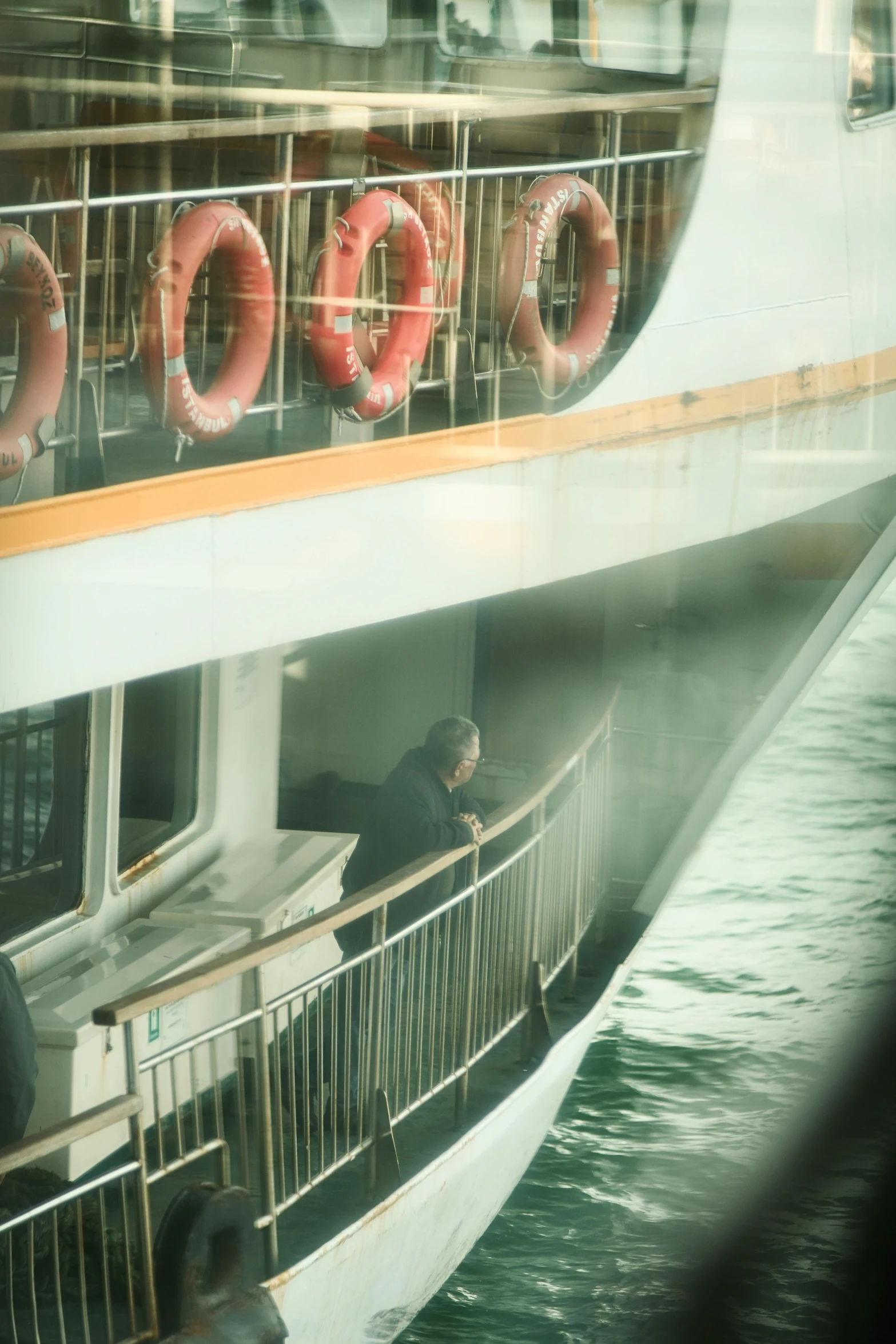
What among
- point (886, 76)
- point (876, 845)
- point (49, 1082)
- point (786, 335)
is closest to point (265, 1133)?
point (49, 1082)

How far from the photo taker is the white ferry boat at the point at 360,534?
227 cm

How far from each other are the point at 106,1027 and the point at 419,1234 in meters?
0.72

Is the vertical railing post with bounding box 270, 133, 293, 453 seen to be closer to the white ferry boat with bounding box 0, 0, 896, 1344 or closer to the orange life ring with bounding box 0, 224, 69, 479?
the white ferry boat with bounding box 0, 0, 896, 1344

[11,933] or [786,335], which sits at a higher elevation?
[786,335]

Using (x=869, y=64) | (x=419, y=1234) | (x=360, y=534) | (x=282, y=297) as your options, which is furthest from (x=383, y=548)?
(x=869, y=64)

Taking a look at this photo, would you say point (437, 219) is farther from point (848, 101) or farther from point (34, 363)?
point (848, 101)

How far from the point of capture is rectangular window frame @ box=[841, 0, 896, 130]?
12.7 feet

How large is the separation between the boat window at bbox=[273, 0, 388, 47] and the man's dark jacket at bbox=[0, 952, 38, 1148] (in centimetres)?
293

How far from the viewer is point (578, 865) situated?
4004mm

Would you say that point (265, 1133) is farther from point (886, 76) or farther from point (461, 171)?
point (886, 76)

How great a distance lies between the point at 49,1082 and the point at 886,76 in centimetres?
337

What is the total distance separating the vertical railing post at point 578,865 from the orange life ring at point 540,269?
3.69ft

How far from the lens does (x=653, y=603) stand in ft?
16.9

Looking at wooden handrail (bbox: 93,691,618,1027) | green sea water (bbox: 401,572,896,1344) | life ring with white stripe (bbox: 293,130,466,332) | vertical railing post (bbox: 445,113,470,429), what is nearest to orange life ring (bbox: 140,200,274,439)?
life ring with white stripe (bbox: 293,130,466,332)
